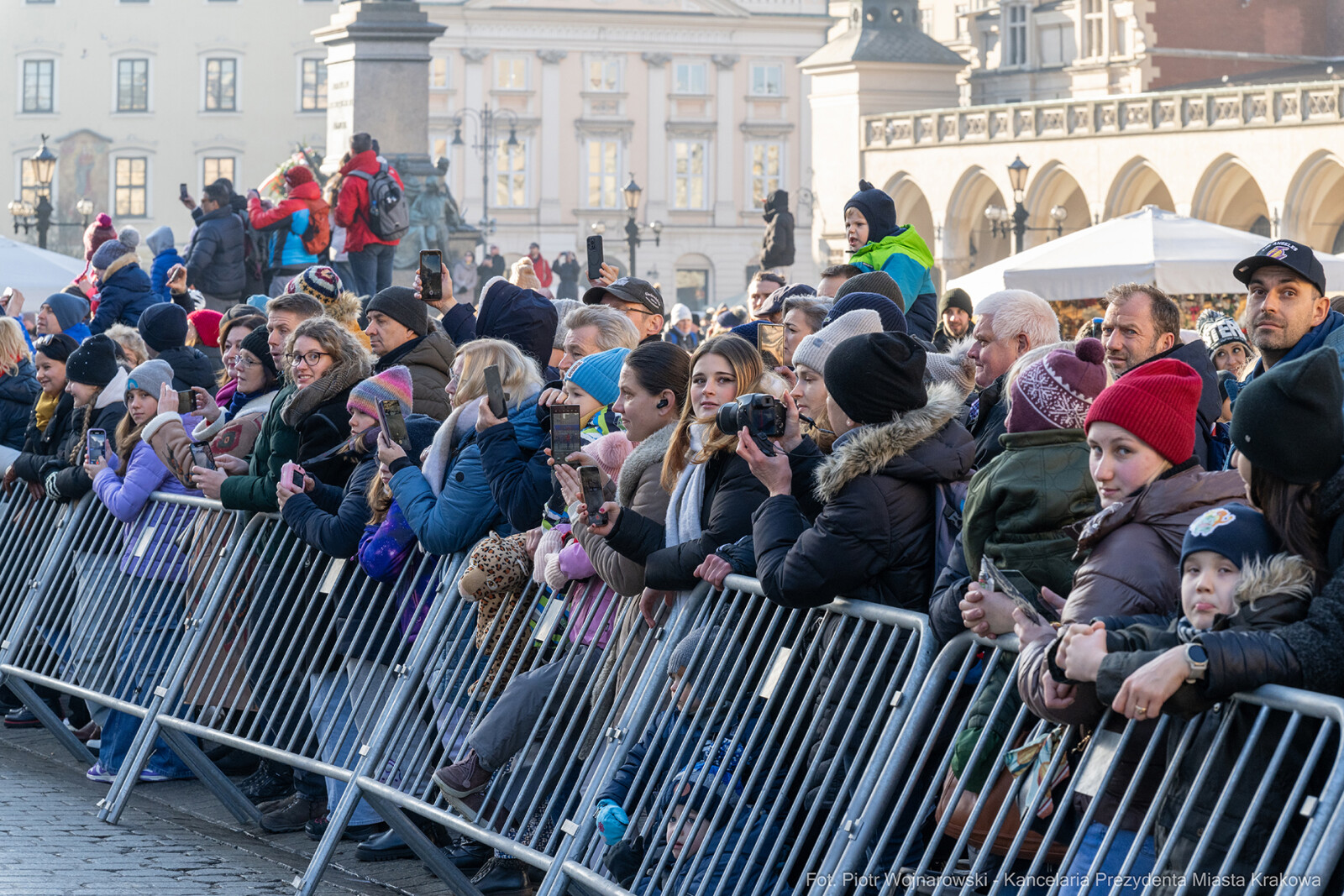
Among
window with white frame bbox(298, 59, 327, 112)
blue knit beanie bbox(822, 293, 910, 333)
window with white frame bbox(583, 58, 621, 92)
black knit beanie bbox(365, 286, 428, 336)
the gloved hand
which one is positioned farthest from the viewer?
window with white frame bbox(583, 58, 621, 92)

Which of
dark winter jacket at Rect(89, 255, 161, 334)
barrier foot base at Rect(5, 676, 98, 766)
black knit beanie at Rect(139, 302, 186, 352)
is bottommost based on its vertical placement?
barrier foot base at Rect(5, 676, 98, 766)

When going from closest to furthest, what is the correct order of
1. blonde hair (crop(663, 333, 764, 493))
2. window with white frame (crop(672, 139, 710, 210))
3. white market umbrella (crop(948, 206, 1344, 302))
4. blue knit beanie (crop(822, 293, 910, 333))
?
blonde hair (crop(663, 333, 764, 493)), blue knit beanie (crop(822, 293, 910, 333)), white market umbrella (crop(948, 206, 1344, 302)), window with white frame (crop(672, 139, 710, 210))

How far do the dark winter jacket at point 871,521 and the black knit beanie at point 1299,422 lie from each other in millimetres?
1180

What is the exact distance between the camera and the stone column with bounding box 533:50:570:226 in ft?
247

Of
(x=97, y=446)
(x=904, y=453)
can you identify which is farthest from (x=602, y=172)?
(x=904, y=453)

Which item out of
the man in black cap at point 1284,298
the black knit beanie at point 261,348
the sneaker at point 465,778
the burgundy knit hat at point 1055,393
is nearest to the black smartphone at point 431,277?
the black knit beanie at point 261,348

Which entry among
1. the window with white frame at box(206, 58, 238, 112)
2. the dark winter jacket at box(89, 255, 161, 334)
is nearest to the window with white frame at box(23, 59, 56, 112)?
the window with white frame at box(206, 58, 238, 112)

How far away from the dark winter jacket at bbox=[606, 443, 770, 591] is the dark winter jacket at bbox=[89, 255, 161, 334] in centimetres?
930

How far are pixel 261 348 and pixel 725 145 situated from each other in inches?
2740

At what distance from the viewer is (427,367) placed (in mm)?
8172

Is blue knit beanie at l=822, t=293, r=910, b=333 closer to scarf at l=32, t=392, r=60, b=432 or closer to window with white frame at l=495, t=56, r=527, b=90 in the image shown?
scarf at l=32, t=392, r=60, b=432

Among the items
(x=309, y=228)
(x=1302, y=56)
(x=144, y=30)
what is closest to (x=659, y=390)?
(x=309, y=228)

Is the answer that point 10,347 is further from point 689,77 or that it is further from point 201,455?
point 689,77

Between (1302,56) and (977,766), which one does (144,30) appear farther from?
(977,766)
